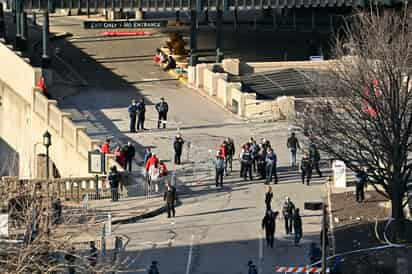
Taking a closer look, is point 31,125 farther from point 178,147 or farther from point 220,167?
point 220,167

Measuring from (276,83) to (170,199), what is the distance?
20.6m

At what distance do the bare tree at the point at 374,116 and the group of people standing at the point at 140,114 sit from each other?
32.6ft

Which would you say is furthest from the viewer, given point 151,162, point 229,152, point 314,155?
point 229,152

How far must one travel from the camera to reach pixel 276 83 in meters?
68.9

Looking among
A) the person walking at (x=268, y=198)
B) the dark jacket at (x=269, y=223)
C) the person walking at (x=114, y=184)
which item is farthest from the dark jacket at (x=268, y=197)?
the person walking at (x=114, y=184)

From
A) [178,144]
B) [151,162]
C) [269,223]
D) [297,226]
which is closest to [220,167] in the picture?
[151,162]

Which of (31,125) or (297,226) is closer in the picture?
(297,226)

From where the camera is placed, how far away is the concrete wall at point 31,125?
60500mm

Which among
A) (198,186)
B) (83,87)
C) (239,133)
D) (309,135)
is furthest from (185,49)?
(309,135)

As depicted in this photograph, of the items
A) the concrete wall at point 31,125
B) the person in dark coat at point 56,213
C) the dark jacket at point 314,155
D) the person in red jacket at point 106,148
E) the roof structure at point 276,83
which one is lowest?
the concrete wall at point 31,125

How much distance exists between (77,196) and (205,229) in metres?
5.25

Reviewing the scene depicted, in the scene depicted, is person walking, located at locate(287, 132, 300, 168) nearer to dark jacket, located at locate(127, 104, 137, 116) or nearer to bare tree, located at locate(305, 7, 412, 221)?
bare tree, located at locate(305, 7, 412, 221)

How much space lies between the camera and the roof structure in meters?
67.3

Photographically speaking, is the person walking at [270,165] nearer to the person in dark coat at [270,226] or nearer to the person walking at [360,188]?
the person walking at [360,188]
